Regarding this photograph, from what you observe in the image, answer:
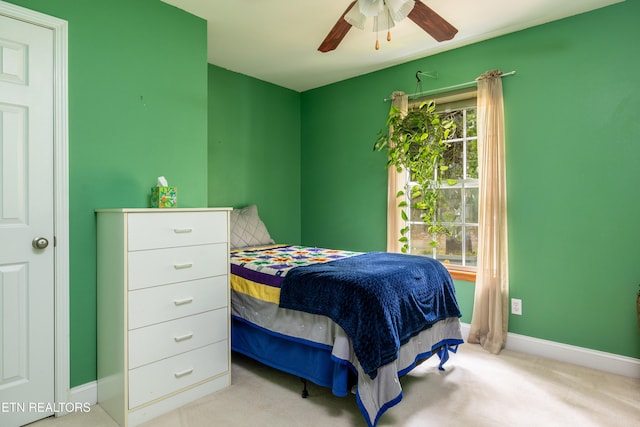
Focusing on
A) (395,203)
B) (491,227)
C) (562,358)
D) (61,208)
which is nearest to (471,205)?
(491,227)

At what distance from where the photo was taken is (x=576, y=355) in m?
2.68

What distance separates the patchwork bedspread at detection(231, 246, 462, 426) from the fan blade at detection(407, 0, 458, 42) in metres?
1.51

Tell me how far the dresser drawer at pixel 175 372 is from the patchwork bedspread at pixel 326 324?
12.7 inches

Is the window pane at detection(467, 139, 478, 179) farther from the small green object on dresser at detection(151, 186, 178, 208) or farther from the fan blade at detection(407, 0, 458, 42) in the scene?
the small green object on dresser at detection(151, 186, 178, 208)

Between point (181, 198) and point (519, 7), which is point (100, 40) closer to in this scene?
point (181, 198)

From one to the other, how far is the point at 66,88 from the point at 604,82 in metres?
3.51

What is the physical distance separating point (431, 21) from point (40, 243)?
101 inches

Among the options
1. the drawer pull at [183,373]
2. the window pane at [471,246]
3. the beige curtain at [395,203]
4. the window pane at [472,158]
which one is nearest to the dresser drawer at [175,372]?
the drawer pull at [183,373]

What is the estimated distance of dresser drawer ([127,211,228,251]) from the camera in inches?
76.0

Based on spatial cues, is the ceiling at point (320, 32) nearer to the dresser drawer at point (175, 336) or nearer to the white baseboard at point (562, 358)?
the dresser drawer at point (175, 336)

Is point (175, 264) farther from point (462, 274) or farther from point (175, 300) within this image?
point (462, 274)

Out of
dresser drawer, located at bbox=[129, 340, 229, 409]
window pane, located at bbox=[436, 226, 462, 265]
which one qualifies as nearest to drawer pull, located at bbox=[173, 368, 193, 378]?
dresser drawer, located at bbox=[129, 340, 229, 409]

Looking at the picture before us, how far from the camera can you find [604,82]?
8.49ft

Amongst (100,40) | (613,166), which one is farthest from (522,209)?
(100,40)
